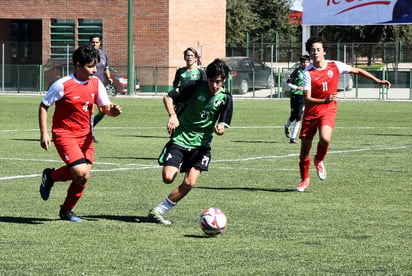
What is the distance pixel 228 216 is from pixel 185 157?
0.87 m

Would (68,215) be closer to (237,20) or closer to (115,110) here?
(115,110)

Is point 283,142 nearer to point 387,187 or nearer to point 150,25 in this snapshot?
point 387,187

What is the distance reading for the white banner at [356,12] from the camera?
1821 inches

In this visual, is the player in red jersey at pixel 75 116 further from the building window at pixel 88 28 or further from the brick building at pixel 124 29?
the building window at pixel 88 28

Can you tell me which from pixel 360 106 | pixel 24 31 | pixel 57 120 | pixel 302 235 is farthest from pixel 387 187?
pixel 24 31

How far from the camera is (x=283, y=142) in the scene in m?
21.9

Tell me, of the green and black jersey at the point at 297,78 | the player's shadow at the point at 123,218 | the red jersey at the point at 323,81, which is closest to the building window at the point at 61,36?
the green and black jersey at the point at 297,78

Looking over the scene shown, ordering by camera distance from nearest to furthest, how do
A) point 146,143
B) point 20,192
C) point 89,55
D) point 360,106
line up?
1. point 89,55
2. point 20,192
3. point 146,143
4. point 360,106

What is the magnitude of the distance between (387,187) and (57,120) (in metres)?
5.18

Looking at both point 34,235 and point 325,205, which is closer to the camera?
point 34,235

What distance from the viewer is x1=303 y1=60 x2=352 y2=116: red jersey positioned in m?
13.7

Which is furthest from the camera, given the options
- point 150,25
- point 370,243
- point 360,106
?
point 150,25

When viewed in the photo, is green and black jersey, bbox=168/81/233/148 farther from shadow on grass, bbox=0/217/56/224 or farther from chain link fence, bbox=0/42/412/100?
chain link fence, bbox=0/42/412/100

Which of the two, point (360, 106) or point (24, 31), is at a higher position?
point (24, 31)
